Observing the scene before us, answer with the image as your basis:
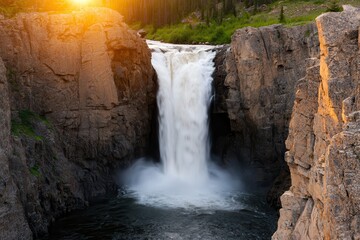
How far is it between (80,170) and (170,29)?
46149mm

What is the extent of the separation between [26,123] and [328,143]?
22.0 meters

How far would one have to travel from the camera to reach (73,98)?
112ft

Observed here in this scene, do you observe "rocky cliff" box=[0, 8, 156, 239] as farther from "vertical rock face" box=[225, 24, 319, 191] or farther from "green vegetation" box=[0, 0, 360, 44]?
"vertical rock face" box=[225, 24, 319, 191]

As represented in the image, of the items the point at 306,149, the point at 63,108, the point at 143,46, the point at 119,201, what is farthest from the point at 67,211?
the point at 306,149

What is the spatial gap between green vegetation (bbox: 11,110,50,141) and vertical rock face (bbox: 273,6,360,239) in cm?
1699

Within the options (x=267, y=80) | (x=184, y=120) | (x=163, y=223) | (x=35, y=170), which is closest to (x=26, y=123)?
(x=35, y=170)

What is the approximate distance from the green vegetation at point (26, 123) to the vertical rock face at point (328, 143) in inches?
669

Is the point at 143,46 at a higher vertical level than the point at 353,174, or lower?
higher

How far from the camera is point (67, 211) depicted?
1202 inches

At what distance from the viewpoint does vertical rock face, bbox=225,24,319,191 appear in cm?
3712

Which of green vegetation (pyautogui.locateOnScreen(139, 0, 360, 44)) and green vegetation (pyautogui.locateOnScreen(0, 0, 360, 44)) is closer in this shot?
green vegetation (pyautogui.locateOnScreen(0, 0, 360, 44))

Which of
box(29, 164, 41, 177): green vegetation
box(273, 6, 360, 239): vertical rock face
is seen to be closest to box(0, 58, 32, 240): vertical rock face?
box(29, 164, 41, 177): green vegetation

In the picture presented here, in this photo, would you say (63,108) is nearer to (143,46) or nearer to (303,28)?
(143,46)

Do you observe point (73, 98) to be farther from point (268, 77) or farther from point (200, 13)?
point (200, 13)
